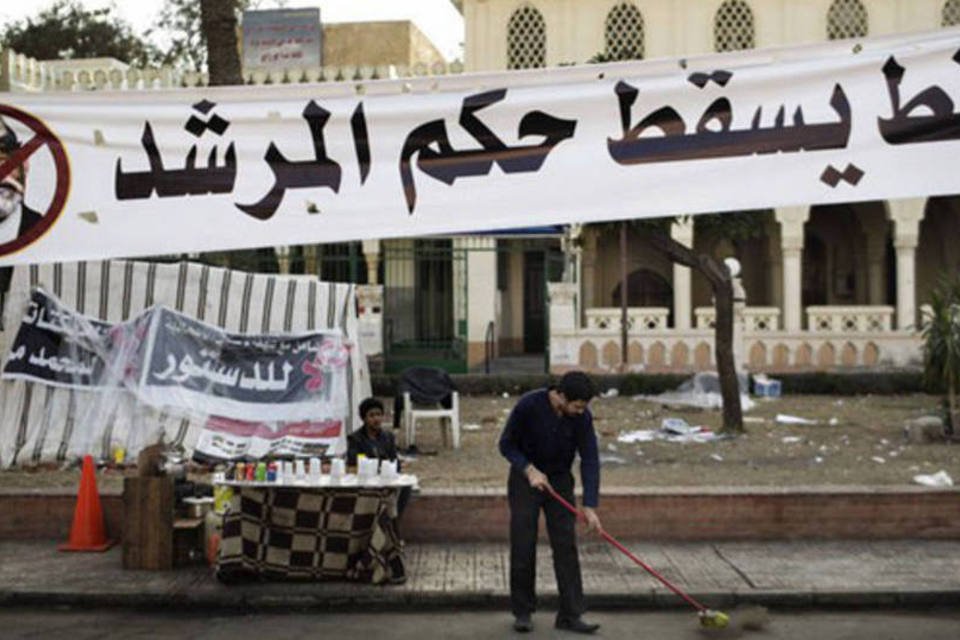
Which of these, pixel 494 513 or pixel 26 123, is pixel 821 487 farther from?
pixel 26 123

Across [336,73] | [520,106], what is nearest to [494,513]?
[520,106]

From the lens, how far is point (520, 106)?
6.06 m

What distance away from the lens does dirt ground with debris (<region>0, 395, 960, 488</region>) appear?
458 inches

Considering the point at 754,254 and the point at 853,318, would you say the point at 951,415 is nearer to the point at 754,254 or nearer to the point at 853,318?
the point at 853,318

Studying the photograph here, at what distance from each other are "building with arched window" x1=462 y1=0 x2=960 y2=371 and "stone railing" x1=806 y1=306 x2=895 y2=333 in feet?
0.10

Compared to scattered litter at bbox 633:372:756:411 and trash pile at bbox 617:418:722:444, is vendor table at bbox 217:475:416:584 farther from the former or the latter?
scattered litter at bbox 633:372:756:411

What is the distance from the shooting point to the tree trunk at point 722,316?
14.8 m

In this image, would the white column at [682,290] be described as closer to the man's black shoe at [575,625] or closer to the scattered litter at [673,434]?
the scattered litter at [673,434]

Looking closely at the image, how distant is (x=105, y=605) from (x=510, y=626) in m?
2.78

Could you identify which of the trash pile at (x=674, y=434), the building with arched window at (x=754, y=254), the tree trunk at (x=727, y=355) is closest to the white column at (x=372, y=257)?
the building with arched window at (x=754, y=254)

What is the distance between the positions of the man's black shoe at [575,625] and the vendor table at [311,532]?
4.75ft

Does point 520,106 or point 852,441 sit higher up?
point 520,106

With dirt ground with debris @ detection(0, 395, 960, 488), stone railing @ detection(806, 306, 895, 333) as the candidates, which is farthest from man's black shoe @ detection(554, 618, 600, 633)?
stone railing @ detection(806, 306, 895, 333)

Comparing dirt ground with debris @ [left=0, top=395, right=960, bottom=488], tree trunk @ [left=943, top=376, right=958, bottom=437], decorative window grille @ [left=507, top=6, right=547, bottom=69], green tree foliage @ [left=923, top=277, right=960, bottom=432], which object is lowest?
dirt ground with debris @ [left=0, top=395, right=960, bottom=488]
